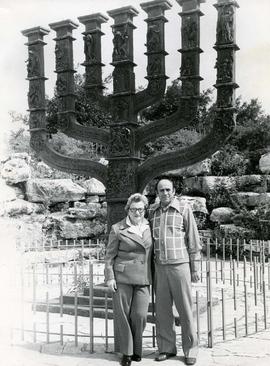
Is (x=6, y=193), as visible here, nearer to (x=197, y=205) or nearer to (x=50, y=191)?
(x=50, y=191)

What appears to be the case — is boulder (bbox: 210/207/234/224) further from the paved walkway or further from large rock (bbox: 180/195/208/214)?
the paved walkway

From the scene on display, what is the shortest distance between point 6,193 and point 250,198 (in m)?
5.22

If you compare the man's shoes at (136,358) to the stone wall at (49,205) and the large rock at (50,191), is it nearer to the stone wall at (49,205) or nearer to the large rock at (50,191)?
the stone wall at (49,205)

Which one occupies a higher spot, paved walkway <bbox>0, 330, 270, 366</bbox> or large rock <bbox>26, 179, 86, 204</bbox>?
large rock <bbox>26, 179, 86, 204</bbox>

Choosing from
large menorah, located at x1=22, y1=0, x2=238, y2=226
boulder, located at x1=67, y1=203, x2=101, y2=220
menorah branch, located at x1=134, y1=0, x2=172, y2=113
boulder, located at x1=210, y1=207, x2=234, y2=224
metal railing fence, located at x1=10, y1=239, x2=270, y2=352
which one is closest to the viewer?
metal railing fence, located at x1=10, y1=239, x2=270, y2=352

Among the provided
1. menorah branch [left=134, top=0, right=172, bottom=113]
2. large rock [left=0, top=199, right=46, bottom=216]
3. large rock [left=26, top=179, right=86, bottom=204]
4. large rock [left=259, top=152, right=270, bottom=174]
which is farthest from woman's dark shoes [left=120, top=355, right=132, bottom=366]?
large rock [left=259, top=152, right=270, bottom=174]

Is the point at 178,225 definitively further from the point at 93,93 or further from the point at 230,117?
the point at 93,93

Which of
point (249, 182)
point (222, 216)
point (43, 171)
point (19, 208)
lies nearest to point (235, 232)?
point (222, 216)

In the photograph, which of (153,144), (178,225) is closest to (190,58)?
(178,225)

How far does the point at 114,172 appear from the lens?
5.15 metres

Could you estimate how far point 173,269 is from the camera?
368cm

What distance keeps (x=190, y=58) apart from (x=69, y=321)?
3.00 meters

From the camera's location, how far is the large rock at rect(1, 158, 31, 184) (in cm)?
1021

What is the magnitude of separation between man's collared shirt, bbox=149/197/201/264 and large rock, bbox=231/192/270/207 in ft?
22.3
